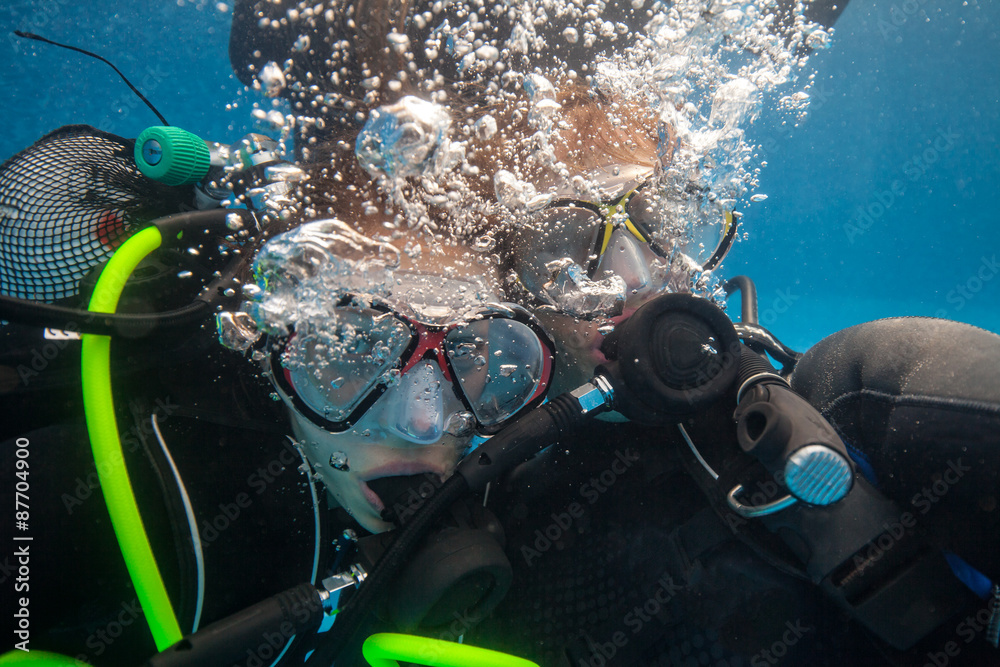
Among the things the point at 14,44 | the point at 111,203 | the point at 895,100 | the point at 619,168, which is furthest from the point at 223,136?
the point at 895,100

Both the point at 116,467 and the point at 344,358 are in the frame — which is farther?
the point at 344,358

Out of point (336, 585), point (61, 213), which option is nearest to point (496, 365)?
point (336, 585)

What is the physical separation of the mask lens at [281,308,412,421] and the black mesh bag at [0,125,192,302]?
31.1 inches

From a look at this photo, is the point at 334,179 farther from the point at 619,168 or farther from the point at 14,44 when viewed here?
the point at 14,44

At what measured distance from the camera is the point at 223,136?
292 inches

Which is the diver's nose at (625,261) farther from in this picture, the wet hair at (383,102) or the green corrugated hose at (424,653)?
the green corrugated hose at (424,653)

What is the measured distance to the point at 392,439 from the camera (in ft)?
5.94

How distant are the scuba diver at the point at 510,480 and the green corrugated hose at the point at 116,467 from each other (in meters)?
0.09

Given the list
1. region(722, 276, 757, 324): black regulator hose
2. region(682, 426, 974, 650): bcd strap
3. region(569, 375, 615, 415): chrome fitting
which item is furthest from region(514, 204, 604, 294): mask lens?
region(722, 276, 757, 324): black regulator hose

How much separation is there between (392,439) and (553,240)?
121 centimetres

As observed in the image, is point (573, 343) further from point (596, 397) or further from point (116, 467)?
point (116, 467)

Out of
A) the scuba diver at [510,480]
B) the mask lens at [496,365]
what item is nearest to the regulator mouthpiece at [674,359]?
the scuba diver at [510,480]

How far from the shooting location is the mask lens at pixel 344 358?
168cm

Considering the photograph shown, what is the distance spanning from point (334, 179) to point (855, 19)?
1625 centimetres
